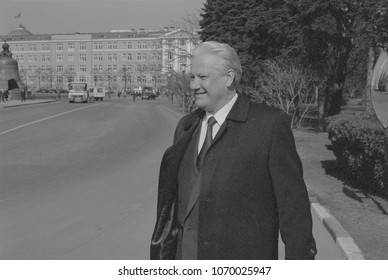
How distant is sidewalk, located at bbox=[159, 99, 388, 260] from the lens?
555 centimetres

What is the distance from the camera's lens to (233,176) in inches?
93.4

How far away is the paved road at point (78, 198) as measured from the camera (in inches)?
218

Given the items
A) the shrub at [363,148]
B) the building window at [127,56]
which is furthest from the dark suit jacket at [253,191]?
the building window at [127,56]

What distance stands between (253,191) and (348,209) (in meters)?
5.30

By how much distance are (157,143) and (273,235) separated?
1409 cm

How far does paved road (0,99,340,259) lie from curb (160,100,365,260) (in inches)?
3.9

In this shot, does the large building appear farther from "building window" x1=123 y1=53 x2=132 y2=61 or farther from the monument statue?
the monument statue

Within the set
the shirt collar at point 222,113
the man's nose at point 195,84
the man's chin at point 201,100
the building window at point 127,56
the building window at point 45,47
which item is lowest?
the shirt collar at point 222,113

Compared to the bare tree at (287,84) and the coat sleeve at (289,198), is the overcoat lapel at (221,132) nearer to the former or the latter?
the coat sleeve at (289,198)

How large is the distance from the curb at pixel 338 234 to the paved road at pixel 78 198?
0.10 m

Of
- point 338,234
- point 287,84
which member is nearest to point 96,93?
point 287,84

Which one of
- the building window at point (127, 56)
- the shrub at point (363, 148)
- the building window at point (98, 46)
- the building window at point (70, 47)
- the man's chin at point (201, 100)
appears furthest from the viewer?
the building window at point (127, 56)

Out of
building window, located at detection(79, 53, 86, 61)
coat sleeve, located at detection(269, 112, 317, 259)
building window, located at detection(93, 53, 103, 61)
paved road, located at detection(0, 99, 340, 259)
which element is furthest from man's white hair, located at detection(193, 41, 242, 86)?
building window, located at detection(93, 53, 103, 61)
